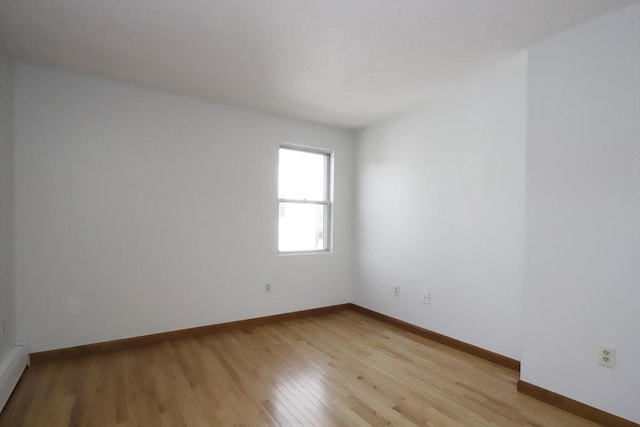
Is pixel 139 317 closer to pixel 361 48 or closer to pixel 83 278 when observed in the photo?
pixel 83 278

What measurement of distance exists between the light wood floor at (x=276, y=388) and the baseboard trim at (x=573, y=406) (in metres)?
0.05

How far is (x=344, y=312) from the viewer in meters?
4.14

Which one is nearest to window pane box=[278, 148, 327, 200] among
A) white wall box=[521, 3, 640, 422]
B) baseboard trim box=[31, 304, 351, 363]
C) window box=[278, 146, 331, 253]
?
window box=[278, 146, 331, 253]

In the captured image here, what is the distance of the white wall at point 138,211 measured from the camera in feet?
8.34

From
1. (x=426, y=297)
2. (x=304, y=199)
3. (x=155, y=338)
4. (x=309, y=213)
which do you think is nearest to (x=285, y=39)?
(x=304, y=199)

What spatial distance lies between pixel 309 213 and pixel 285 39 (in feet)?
7.56

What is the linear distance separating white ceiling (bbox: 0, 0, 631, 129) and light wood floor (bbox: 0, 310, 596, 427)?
2356 mm

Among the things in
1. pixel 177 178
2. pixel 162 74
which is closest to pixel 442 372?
pixel 177 178

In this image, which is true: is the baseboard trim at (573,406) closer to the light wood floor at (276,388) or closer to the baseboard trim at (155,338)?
the light wood floor at (276,388)

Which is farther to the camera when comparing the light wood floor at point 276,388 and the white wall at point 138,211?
the white wall at point 138,211

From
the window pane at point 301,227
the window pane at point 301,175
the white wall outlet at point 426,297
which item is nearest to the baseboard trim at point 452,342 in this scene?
the white wall outlet at point 426,297

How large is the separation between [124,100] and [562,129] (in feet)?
11.4

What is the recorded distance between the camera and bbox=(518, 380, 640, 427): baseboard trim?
1.79m

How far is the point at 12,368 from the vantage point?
2.14 m
